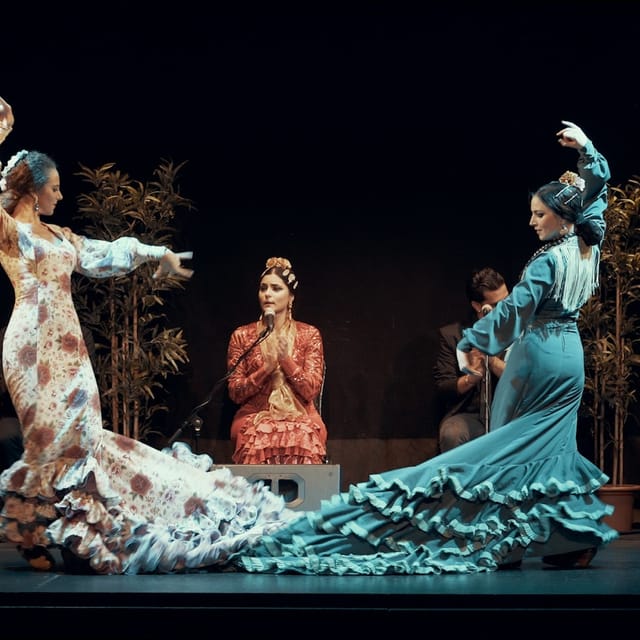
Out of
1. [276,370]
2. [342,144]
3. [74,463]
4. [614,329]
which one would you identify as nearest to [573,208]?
[74,463]

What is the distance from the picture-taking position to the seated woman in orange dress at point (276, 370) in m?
6.18

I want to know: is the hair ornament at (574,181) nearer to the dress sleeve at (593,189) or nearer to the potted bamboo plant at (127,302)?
the dress sleeve at (593,189)

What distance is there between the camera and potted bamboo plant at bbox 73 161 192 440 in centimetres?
658

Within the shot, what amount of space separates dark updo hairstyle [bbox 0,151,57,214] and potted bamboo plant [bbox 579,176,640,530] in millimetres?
3295

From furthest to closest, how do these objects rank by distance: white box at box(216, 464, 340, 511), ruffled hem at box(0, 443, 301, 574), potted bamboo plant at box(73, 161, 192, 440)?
potted bamboo plant at box(73, 161, 192, 440), white box at box(216, 464, 340, 511), ruffled hem at box(0, 443, 301, 574)

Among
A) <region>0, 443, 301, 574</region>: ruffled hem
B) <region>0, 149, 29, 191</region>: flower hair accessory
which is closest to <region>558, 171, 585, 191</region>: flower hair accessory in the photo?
<region>0, 443, 301, 574</region>: ruffled hem

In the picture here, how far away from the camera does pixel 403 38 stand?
6820 millimetres

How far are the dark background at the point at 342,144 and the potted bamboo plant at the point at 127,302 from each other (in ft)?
1.21

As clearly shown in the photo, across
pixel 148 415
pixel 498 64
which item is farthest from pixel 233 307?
pixel 498 64

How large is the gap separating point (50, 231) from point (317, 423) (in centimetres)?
217

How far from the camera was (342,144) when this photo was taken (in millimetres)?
7133

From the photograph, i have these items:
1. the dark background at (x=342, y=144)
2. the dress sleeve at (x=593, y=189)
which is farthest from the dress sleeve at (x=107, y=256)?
the dark background at (x=342, y=144)

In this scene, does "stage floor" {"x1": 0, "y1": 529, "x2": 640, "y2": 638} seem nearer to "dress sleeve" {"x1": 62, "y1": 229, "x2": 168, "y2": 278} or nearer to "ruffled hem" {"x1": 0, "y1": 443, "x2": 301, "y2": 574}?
"ruffled hem" {"x1": 0, "y1": 443, "x2": 301, "y2": 574}

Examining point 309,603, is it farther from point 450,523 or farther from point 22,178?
point 22,178
